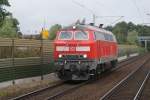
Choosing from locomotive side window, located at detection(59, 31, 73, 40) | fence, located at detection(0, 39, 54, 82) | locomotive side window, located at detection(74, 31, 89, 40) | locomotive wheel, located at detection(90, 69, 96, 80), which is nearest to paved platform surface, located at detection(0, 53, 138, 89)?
fence, located at detection(0, 39, 54, 82)

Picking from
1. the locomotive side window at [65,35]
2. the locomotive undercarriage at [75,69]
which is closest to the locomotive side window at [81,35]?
the locomotive side window at [65,35]

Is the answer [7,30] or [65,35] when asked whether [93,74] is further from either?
[7,30]

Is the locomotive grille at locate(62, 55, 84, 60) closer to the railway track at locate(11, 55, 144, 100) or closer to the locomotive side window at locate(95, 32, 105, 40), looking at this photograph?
the railway track at locate(11, 55, 144, 100)

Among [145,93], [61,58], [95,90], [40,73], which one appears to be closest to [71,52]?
[61,58]

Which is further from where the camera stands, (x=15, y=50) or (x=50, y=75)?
(x=50, y=75)

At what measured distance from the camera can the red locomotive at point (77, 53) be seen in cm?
2281

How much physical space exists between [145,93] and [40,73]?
7928 mm

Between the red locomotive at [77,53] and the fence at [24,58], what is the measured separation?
1256mm

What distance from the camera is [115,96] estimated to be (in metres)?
17.3

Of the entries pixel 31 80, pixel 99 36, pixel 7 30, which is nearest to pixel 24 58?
pixel 31 80

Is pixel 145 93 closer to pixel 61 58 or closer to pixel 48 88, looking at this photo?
pixel 48 88

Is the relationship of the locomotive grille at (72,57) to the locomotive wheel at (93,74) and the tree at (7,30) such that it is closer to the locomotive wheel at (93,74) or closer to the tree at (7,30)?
the locomotive wheel at (93,74)

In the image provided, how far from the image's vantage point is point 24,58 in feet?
72.8

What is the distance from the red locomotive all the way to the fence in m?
1.26
